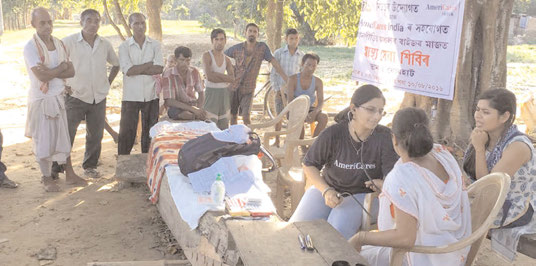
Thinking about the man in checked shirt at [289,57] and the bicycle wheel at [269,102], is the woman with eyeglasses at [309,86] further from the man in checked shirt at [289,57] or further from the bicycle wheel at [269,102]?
the bicycle wheel at [269,102]

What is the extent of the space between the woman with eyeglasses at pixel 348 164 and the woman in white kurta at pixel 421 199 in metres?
0.72

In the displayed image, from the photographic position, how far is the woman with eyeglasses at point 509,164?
3.25 meters

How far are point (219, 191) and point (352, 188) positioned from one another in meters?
0.94

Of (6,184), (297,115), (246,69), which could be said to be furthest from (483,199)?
(6,184)

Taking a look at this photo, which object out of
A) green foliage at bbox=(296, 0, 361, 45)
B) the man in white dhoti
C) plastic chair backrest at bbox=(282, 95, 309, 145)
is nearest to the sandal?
the man in white dhoti

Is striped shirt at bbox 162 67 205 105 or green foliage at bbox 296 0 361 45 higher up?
green foliage at bbox 296 0 361 45

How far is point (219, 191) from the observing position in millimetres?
3615

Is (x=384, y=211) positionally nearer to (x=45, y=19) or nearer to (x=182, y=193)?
(x=182, y=193)

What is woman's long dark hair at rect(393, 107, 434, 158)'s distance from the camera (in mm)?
2607


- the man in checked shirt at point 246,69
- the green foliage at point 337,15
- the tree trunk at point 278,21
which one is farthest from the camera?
the green foliage at point 337,15

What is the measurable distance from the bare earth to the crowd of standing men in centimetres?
31

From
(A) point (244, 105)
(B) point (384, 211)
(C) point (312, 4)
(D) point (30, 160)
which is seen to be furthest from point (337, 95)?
(B) point (384, 211)

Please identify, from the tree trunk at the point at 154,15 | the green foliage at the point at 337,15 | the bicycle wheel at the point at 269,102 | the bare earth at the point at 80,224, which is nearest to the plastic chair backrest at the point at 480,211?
the bare earth at the point at 80,224

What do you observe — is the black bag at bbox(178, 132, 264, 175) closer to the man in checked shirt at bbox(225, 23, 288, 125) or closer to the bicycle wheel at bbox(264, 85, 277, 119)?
the man in checked shirt at bbox(225, 23, 288, 125)
